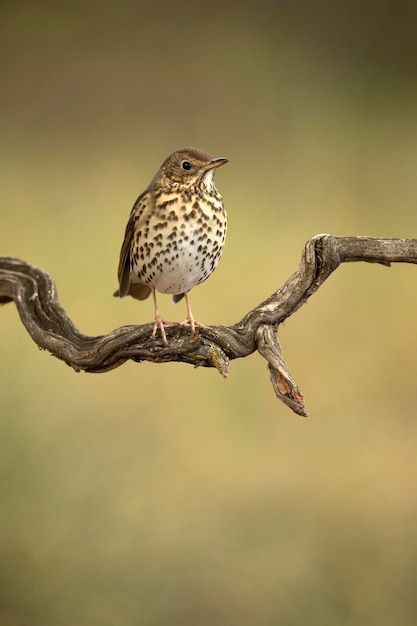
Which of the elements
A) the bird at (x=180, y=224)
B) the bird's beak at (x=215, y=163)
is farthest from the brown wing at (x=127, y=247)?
the bird's beak at (x=215, y=163)

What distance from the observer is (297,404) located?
1649 millimetres

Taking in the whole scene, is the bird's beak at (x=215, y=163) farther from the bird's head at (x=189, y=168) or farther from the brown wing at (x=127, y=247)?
the brown wing at (x=127, y=247)

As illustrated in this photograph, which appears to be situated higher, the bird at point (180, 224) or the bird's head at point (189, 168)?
the bird's head at point (189, 168)

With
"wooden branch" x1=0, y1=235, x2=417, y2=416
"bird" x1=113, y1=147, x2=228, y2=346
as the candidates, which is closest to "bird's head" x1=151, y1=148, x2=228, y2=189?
"bird" x1=113, y1=147, x2=228, y2=346

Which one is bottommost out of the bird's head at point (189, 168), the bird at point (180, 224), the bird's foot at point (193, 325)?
the bird's foot at point (193, 325)

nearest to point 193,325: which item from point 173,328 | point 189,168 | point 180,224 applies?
point 173,328

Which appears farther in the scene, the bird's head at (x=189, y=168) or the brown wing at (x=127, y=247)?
the brown wing at (x=127, y=247)

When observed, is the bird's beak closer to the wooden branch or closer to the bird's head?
the bird's head

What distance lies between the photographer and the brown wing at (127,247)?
1918 millimetres

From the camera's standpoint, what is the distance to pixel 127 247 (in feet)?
6.51

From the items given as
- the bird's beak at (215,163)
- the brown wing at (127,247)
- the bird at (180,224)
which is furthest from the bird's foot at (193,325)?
the bird's beak at (215,163)

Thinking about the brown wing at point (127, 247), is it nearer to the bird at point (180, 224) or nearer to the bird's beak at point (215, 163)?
the bird at point (180, 224)

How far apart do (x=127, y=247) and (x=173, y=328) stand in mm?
259

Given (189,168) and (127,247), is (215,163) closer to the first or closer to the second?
(189,168)
